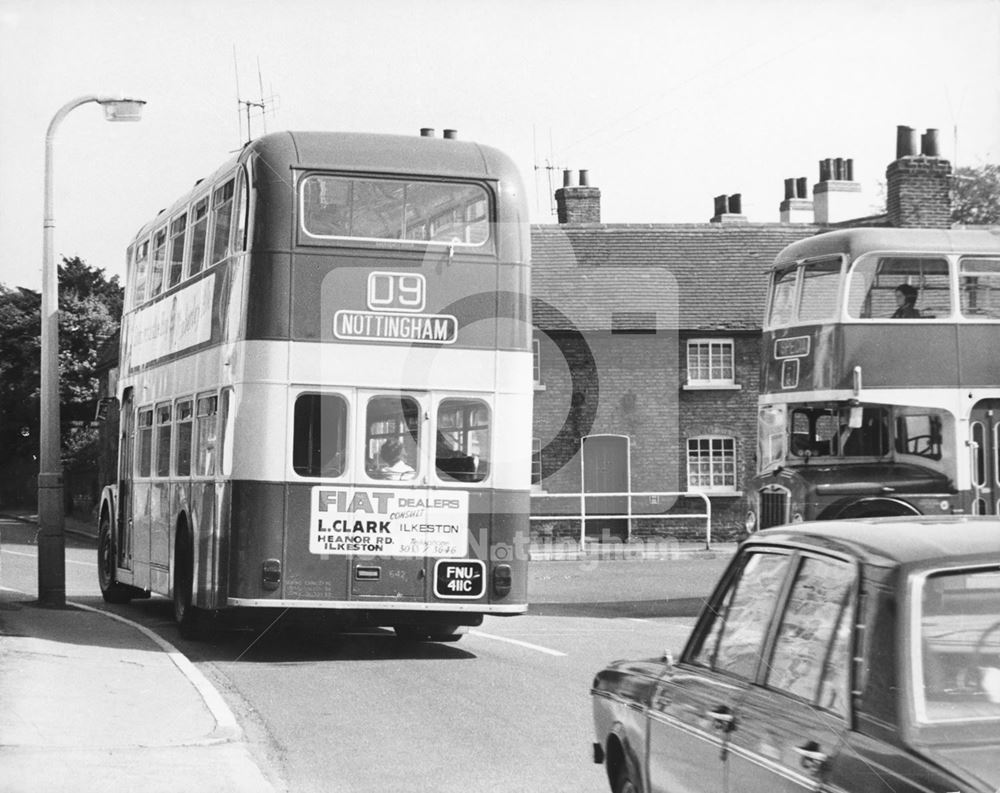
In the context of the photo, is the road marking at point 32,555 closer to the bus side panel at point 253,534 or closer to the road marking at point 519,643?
the road marking at point 519,643

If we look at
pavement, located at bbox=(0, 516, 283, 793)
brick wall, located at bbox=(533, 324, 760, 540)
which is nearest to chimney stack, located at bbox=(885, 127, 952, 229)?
brick wall, located at bbox=(533, 324, 760, 540)

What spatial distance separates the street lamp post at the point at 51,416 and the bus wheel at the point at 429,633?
5.24 meters

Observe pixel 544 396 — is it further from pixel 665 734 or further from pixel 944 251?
pixel 665 734

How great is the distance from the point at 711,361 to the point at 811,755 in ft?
111

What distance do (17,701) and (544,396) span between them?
1085 inches

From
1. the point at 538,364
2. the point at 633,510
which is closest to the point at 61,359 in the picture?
the point at 538,364

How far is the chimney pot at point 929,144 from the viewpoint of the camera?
39094mm

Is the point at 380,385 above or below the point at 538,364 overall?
below

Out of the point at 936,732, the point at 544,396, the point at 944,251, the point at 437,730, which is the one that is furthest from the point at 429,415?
the point at 544,396

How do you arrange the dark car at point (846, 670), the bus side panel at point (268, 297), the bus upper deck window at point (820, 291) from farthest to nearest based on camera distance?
1. the bus upper deck window at point (820, 291)
2. the bus side panel at point (268, 297)
3. the dark car at point (846, 670)

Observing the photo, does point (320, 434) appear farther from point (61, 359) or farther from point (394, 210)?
point (61, 359)

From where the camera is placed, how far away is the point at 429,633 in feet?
53.1

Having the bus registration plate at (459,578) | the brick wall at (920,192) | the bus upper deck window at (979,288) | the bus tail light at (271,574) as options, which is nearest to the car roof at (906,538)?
the bus registration plate at (459,578)

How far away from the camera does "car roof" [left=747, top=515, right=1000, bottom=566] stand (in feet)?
14.0
